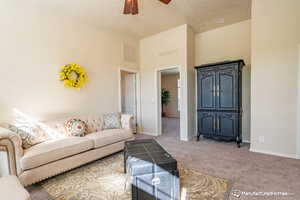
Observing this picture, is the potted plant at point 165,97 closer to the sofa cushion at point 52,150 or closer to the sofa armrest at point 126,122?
the sofa armrest at point 126,122

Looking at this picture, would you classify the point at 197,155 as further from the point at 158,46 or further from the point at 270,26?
the point at 158,46

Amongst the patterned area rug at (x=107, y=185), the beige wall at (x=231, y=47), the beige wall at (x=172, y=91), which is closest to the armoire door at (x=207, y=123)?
the beige wall at (x=231, y=47)

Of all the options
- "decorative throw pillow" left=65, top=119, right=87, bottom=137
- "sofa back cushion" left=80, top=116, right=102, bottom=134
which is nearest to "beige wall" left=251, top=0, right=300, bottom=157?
"sofa back cushion" left=80, top=116, right=102, bottom=134

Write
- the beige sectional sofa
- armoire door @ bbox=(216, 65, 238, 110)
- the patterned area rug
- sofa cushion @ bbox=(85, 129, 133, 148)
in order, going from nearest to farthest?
the patterned area rug
the beige sectional sofa
sofa cushion @ bbox=(85, 129, 133, 148)
armoire door @ bbox=(216, 65, 238, 110)

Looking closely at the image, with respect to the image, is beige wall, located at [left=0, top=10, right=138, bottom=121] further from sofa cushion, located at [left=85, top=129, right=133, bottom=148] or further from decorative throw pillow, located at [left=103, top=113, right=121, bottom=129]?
sofa cushion, located at [left=85, top=129, right=133, bottom=148]

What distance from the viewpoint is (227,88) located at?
144 inches

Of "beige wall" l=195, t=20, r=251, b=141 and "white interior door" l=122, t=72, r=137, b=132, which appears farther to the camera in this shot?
"white interior door" l=122, t=72, r=137, b=132

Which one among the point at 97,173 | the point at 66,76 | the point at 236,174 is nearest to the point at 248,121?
the point at 236,174

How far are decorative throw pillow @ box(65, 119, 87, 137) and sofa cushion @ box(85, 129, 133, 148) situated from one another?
0.17 metres

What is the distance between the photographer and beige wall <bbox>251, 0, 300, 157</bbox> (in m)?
2.88

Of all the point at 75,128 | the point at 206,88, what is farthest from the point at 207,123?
the point at 75,128

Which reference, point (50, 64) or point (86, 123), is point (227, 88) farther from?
point (50, 64)

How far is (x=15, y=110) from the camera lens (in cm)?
269

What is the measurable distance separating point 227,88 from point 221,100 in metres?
0.31
